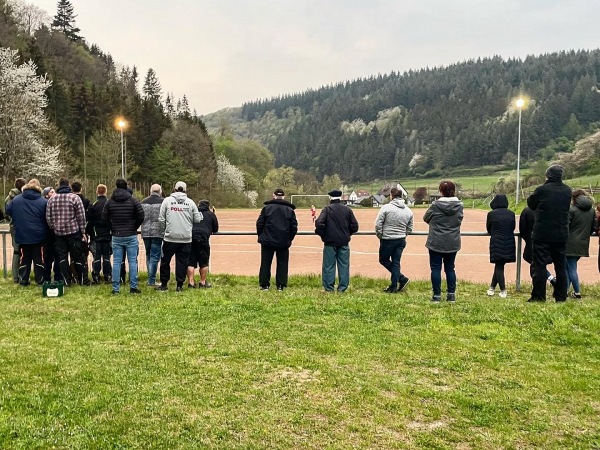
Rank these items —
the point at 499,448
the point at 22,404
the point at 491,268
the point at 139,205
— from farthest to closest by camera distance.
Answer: the point at 491,268
the point at 139,205
the point at 22,404
the point at 499,448

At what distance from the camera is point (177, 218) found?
8.48 meters

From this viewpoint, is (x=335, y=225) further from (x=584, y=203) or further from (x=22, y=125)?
(x=22, y=125)

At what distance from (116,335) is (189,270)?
10.9 feet

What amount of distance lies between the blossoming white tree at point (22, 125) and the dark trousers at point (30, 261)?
33.1 metres

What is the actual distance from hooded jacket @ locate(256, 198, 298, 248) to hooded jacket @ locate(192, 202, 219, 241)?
0.99 m

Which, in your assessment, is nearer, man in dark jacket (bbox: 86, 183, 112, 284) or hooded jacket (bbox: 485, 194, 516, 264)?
hooded jacket (bbox: 485, 194, 516, 264)

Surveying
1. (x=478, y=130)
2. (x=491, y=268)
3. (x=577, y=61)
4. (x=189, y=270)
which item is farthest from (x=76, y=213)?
(x=577, y=61)

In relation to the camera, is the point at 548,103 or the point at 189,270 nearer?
the point at 189,270

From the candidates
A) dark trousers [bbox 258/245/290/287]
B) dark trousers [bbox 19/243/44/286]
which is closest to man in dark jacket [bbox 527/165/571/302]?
dark trousers [bbox 258/245/290/287]

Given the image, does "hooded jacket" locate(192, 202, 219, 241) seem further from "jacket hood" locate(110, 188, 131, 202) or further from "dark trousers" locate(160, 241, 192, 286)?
"jacket hood" locate(110, 188, 131, 202)

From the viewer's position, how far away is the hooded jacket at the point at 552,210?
7.51 metres

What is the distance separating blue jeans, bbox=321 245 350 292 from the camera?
8.86 metres

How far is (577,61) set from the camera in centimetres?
18250

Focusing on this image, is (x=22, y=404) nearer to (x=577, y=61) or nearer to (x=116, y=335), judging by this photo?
(x=116, y=335)
